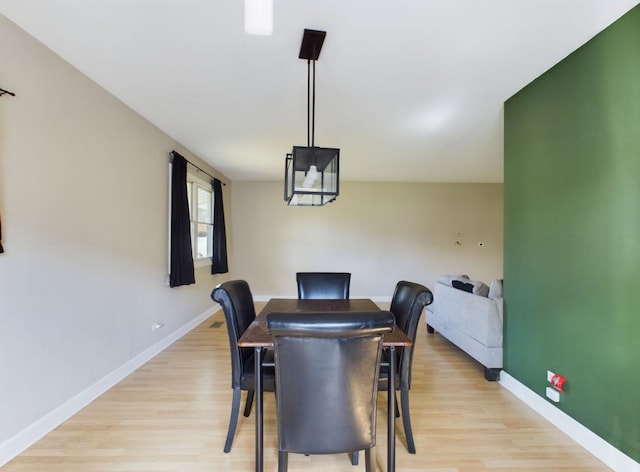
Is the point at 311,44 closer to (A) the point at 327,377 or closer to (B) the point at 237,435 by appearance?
(A) the point at 327,377

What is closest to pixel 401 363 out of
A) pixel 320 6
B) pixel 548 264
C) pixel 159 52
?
pixel 548 264

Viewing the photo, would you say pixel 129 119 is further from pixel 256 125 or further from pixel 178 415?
pixel 178 415

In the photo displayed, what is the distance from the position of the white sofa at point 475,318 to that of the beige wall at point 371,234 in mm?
2447

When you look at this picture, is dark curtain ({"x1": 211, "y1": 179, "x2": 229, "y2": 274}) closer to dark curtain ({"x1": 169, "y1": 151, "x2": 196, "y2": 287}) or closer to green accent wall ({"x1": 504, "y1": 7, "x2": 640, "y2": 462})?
dark curtain ({"x1": 169, "y1": 151, "x2": 196, "y2": 287})

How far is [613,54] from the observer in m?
1.82

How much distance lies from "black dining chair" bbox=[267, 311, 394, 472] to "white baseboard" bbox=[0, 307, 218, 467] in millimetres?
1627

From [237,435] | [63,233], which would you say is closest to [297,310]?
[237,435]

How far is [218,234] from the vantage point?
209 inches

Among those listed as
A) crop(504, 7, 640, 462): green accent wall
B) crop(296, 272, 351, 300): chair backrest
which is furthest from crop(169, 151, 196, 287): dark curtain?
crop(504, 7, 640, 462): green accent wall

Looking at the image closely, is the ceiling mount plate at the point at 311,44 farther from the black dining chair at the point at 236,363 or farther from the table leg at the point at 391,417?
the table leg at the point at 391,417

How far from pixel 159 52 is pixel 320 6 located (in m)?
1.13

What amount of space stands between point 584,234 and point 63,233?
3.43 meters

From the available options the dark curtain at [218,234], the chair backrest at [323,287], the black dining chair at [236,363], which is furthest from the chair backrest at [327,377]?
the dark curtain at [218,234]

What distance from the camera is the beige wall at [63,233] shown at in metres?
1.82
